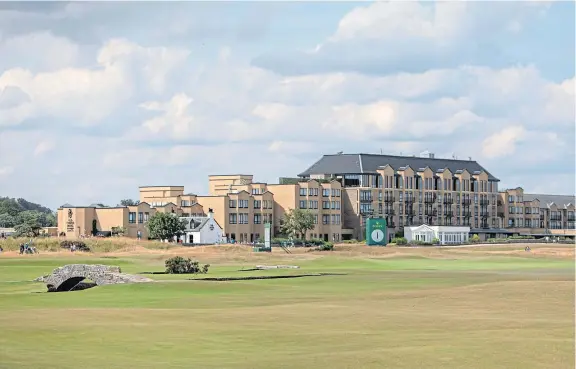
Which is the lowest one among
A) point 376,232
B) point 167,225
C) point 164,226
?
point 376,232

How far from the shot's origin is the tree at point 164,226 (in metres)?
179

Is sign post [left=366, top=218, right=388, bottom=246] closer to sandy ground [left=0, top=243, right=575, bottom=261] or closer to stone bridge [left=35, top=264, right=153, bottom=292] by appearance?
sandy ground [left=0, top=243, right=575, bottom=261]

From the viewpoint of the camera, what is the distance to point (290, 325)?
48.3m

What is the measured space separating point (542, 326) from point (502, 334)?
3686mm

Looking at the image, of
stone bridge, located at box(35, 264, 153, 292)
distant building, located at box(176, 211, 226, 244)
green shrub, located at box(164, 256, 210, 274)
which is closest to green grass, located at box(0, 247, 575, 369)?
stone bridge, located at box(35, 264, 153, 292)

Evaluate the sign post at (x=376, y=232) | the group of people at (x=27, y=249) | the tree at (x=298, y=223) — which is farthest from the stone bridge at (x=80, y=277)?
the tree at (x=298, y=223)

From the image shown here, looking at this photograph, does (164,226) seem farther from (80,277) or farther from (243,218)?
(80,277)

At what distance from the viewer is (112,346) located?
134ft

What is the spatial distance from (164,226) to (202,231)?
330 inches

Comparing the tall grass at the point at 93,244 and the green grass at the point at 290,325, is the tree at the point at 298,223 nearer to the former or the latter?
the tall grass at the point at 93,244

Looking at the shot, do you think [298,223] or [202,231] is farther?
[298,223]

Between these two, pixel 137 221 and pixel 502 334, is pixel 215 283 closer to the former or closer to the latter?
pixel 502 334

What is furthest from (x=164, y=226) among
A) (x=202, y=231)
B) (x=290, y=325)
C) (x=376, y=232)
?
(x=290, y=325)

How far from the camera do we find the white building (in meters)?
185
